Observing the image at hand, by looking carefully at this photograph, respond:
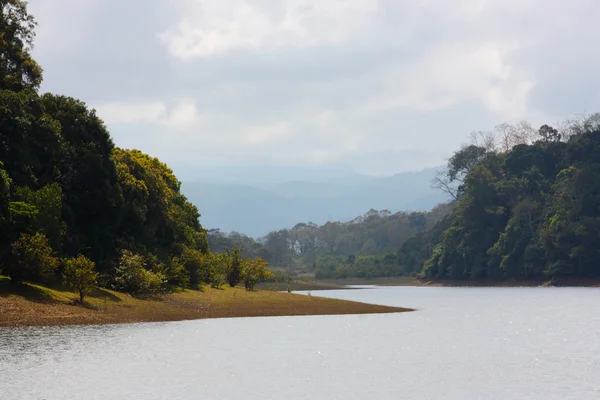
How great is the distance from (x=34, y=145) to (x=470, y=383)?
39.8 metres

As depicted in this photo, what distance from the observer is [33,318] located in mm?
44750

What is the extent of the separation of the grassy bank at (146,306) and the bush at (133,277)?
1.49 m

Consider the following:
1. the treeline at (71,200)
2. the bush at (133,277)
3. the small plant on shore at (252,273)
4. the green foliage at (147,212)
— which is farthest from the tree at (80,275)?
the small plant on shore at (252,273)

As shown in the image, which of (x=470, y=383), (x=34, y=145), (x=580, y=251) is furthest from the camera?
(x=580, y=251)

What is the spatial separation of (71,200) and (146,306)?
11.3m

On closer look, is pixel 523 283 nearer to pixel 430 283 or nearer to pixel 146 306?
pixel 430 283

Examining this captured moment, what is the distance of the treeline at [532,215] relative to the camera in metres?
133

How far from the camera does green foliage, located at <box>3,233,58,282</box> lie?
4953cm

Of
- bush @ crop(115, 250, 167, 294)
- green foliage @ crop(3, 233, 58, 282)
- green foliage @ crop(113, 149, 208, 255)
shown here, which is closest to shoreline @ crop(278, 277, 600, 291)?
green foliage @ crop(113, 149, 208, 255)

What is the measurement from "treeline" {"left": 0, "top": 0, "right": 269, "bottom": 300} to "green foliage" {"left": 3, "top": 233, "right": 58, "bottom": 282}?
0.06 m

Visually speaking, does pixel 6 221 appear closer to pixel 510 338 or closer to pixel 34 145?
pixel 34 145

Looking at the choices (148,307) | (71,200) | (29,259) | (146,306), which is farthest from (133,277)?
(29,259)

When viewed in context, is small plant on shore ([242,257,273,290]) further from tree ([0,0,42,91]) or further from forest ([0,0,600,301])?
tree ([0,0,42,91])

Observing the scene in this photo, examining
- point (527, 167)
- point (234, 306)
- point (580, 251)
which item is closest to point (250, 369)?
point (234, 306)
